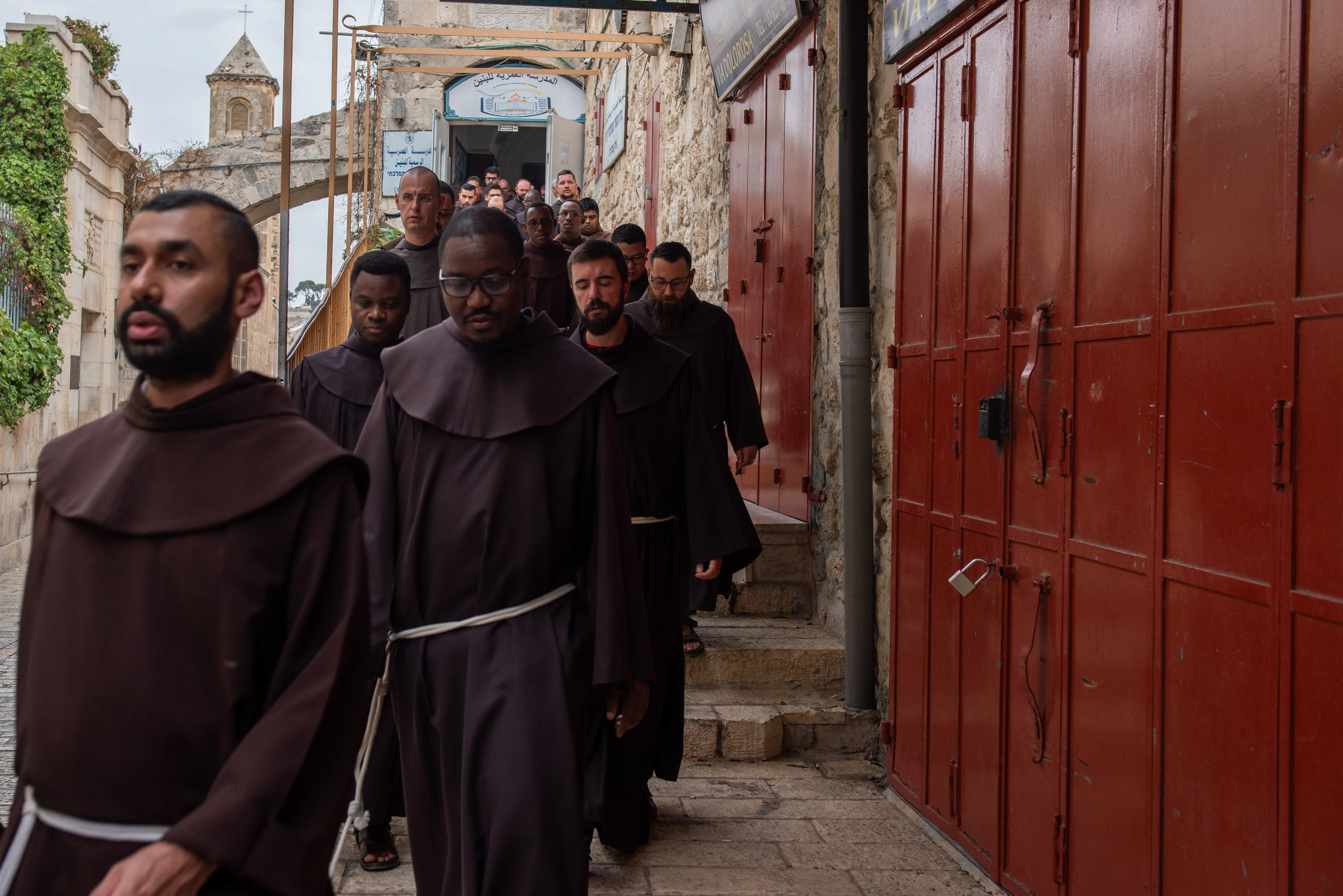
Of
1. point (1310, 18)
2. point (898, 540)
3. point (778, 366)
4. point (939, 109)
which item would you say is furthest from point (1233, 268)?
point (778, 366)

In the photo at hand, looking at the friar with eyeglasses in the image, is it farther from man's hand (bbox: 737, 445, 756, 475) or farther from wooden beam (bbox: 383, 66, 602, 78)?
wooden beam (bbox: 383, 66, 602, 78)

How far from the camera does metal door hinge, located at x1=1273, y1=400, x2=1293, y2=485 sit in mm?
2600

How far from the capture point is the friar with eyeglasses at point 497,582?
3018mm

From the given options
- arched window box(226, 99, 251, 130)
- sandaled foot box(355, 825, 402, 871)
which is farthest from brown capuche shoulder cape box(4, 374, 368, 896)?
arched window box(226, 99, 251, 130)

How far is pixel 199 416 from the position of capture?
1862 millimetres

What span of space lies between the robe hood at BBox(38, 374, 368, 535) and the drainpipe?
3.85 metres

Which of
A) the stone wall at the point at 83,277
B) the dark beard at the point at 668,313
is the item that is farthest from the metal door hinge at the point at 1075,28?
the stone wall at the point at 83,277

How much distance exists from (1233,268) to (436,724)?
229 centimetres

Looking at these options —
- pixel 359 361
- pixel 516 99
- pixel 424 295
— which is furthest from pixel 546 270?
pixel 516 99

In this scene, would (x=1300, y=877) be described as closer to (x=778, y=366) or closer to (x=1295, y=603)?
(x=1295, y=603)

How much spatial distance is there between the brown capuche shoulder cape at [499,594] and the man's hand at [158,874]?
1.34 m

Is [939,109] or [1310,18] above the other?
[939,109]

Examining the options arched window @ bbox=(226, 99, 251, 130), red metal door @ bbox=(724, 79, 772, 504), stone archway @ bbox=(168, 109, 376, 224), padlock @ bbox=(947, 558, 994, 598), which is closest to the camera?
padlock @ bbox=(947, 558, 994, 598)

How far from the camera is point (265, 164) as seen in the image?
27312 mm
